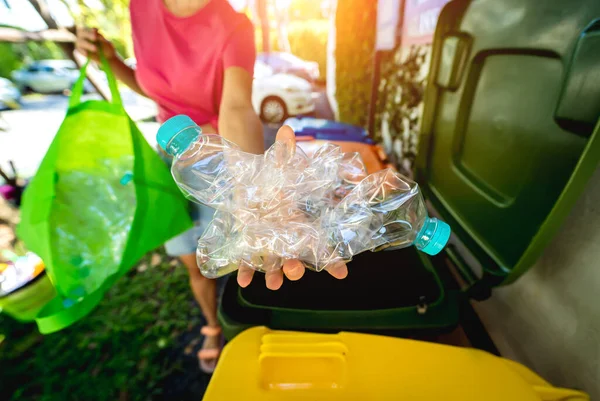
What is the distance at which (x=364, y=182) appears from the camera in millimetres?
783

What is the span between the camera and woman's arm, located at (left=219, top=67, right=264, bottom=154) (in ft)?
2.61

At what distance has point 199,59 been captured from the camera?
2.89 ft

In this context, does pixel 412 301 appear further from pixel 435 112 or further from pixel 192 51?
pixel 192 51

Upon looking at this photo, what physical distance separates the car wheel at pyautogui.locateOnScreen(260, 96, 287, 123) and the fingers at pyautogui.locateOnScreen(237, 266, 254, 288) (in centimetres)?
437

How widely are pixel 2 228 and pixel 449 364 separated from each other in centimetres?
255

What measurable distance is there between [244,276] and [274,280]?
0.06 metres

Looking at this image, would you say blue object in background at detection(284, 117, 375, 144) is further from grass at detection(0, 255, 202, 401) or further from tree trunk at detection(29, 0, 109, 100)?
grass at detection(0, 255, 202, 401)

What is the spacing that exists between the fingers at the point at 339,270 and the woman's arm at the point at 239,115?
371 millimetres

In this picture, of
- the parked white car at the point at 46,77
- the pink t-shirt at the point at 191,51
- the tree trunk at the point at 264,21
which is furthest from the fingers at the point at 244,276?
the parked white car at the point at 46,77

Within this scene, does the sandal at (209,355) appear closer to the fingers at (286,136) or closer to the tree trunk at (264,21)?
the fingers at (286,136)

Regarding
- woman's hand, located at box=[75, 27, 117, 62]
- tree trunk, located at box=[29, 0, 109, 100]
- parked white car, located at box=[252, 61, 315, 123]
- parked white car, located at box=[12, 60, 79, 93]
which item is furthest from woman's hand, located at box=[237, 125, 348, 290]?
parked white car, located at box=[12, 60, 79, 93]

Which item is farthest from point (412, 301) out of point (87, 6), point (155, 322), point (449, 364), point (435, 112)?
point (87, 6)

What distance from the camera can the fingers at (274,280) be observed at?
2.02 feet

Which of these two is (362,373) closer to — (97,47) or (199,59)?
(199,59)
